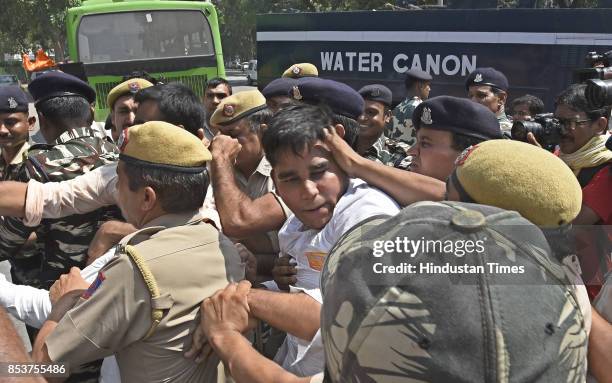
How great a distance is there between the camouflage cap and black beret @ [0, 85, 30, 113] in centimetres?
277

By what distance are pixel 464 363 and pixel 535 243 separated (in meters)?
0.21

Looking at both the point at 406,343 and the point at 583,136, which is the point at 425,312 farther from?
the point at 583,136

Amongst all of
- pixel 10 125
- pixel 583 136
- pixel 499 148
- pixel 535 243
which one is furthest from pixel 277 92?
pixel 535 243

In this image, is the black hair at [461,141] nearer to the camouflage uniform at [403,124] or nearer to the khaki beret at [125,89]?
the khaki beret at [125,89]

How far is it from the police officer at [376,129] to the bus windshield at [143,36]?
6541 millimetres

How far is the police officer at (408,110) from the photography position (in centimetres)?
496

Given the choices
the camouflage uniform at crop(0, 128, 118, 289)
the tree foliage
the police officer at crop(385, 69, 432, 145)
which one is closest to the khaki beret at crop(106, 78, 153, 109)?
the camouflage uniform at crop(0, 128, 118, 289)

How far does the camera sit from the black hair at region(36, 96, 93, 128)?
2.96m

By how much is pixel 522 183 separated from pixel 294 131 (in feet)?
3.00

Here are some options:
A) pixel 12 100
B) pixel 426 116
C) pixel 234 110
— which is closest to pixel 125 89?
pixel 12 100

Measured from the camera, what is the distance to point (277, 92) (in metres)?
3.41

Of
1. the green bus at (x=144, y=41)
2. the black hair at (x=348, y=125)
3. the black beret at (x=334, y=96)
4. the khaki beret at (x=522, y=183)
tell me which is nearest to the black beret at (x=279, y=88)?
the black beret at (x=334, y=96)

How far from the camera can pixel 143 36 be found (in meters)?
9.53

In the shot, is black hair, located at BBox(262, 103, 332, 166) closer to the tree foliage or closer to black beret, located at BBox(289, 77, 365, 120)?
black beret, located at BBox(289, 77, 365, 120)
